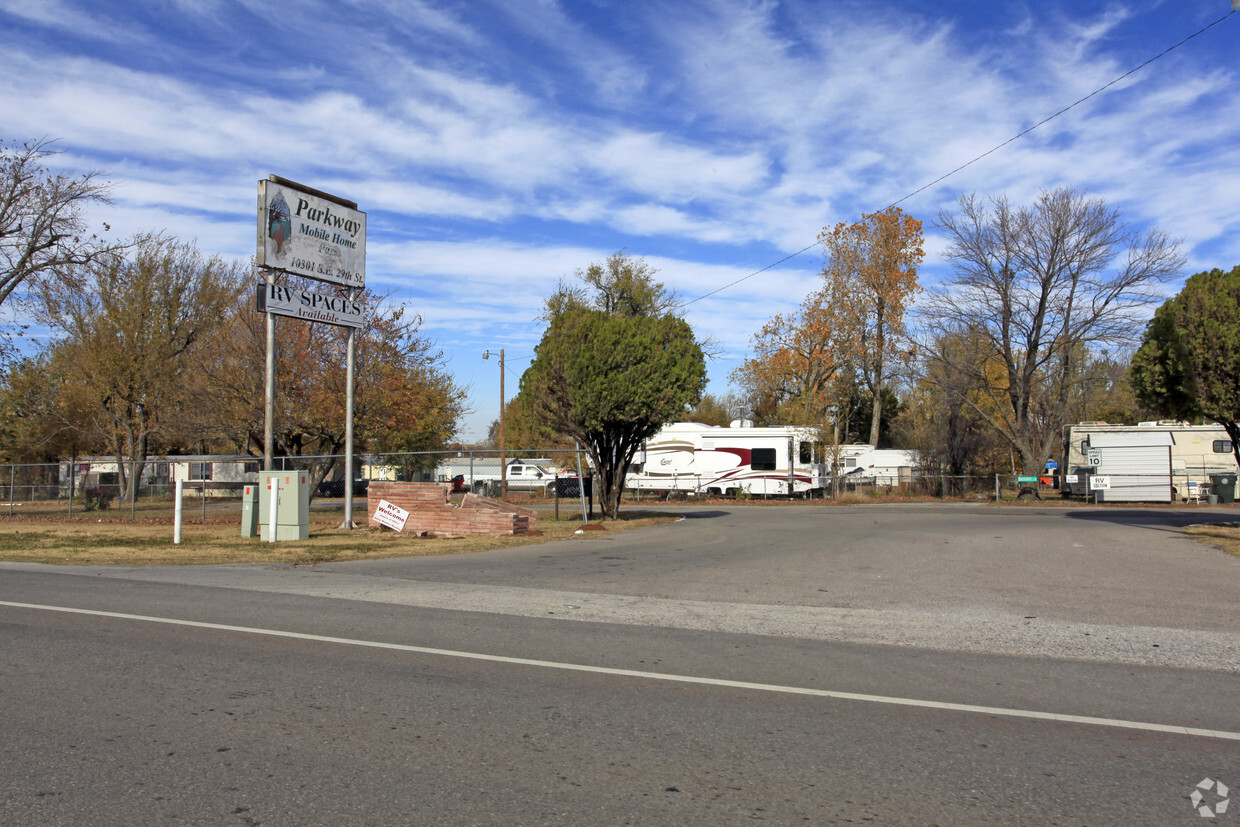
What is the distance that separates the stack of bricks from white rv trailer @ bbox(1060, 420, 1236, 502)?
84.6 ft

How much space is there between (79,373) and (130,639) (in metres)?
38.6

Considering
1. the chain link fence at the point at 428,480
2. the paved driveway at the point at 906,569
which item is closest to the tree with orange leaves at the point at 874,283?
the chain link fence at the point at 428,480

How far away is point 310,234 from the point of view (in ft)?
67.1

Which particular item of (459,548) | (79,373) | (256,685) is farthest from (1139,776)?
(79,373)

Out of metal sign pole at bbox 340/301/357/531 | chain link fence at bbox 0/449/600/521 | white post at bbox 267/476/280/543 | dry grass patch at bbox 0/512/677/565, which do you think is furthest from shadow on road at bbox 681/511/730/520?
white post at bbox 267/476/280/543

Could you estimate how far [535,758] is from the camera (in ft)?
15.6

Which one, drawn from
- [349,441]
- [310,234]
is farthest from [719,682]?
[310,234]

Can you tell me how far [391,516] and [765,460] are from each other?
70.8ft

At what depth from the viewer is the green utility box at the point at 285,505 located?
736 inches

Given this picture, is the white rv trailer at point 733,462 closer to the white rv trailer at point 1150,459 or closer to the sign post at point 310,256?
the white rv trailer at point 1150,459

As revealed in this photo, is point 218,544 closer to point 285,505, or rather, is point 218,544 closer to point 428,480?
point 285,505

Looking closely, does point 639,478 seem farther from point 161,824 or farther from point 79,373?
point 161,824

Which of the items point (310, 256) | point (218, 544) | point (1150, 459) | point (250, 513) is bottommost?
point (218, 544)

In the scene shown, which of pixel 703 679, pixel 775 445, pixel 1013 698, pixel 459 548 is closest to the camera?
pixel 1013 698
